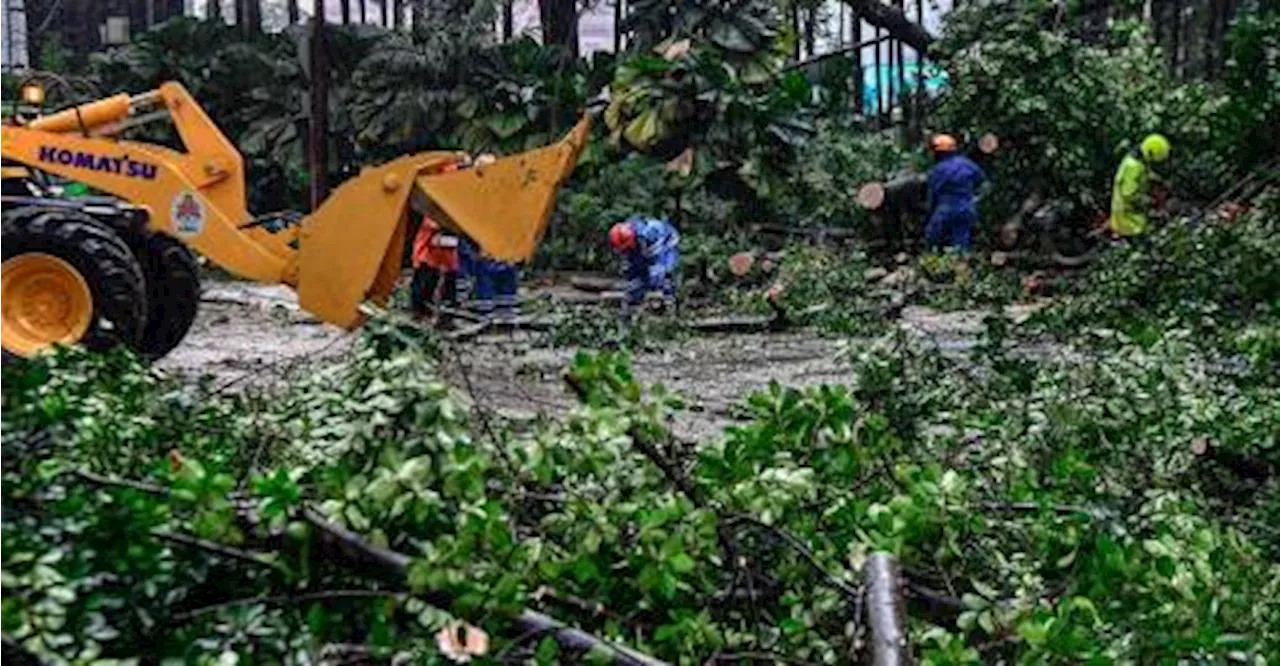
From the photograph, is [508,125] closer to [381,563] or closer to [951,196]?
[951,196]

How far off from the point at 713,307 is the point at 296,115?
864cm

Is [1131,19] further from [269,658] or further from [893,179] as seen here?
[269,658]

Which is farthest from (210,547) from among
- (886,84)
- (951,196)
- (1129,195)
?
(886,84)

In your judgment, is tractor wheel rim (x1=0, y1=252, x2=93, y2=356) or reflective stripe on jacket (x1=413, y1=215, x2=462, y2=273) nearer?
tractor wheel rim (x1=0, y1=252, x2=93, y2=356)

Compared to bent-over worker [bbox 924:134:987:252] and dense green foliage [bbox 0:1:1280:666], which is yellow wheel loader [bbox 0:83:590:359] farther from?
bent-over worker [bbox 924:134:987:252]

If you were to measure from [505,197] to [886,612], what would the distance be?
7.93 meters

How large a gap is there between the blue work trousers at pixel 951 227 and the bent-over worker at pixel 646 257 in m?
3.37

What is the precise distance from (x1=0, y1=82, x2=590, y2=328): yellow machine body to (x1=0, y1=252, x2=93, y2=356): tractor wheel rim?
664 millimetres

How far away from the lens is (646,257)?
1603 centimetres

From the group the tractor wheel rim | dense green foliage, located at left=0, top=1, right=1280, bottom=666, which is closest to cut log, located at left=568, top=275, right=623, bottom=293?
the tractor wheel rim

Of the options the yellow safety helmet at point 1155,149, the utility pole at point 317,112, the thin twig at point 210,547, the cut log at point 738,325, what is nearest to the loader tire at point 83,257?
the cut log at point 738,325

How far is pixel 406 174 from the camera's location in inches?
420

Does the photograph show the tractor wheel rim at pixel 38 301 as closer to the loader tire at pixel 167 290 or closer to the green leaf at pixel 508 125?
the loader tire at pixel 167 290

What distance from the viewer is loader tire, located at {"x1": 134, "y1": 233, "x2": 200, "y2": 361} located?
37.6 ft
